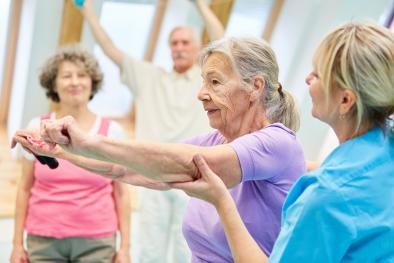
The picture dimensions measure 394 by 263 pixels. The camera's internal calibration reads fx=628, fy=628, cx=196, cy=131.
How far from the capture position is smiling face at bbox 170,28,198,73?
331cm

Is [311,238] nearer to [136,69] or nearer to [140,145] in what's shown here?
[140,145]

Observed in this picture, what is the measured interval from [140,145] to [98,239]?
46.2 inches

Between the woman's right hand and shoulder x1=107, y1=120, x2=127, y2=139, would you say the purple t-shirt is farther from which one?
the woman's right hand

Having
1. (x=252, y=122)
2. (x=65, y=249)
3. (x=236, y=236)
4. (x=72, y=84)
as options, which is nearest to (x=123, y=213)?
(x=65, y=249)

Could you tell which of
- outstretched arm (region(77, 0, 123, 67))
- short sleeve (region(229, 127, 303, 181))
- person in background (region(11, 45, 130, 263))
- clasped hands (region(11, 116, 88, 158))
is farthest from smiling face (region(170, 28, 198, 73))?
clasped hands (region(11, 116, 88, 158))

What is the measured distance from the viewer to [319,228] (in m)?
1.16

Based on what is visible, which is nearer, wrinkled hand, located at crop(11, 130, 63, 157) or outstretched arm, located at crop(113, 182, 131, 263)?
wrinkled hand, located at crop(11, 130, 63, 157)

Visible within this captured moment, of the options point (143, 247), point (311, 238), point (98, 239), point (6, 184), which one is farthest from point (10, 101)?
point (311, 238)

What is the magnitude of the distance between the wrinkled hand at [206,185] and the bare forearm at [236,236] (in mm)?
21

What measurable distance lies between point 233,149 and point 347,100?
29 centimetres

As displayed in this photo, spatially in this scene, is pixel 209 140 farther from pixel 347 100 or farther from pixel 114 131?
pixel 114 131

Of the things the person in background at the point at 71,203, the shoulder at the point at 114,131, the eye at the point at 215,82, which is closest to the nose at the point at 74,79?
the person in background at the point at 71,203

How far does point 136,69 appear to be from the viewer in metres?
3.34

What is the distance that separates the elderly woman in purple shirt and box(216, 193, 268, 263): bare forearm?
59mm
